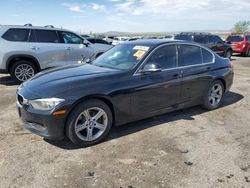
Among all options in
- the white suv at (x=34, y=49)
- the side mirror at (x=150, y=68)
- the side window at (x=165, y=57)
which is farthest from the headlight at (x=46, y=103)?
the white suv at (x=34, y=49)

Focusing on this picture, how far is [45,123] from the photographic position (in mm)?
3555

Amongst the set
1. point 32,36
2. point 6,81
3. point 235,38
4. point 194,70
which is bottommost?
point 6,81

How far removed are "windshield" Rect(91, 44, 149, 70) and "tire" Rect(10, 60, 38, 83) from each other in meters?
4.02

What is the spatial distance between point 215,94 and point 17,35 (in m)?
6.24

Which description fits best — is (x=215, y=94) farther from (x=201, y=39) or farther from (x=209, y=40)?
(x=209, y=40)

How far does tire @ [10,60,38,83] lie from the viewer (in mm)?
8000

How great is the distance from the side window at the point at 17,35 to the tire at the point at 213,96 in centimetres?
594

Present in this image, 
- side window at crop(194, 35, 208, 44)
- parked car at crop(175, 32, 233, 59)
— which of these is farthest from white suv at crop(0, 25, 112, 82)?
side window at crop(194, 35, 208, 44)

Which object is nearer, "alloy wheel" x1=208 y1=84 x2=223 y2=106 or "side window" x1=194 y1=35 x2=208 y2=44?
"alloy wheel" x1=208 y1=84 x2=223 y2=106

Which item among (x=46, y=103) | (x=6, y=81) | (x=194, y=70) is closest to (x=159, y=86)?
(x=194, y=70)

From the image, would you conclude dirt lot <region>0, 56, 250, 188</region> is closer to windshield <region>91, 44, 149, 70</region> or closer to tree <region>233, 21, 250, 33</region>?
windshield <region>91, 44, 149, 70</region>

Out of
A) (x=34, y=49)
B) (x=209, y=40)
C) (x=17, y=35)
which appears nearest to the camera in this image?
(x=17, y=35)

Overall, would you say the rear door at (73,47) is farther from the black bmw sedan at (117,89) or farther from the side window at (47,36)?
Result: the black bmw sedan at (117,89)

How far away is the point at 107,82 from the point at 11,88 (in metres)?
4.76
